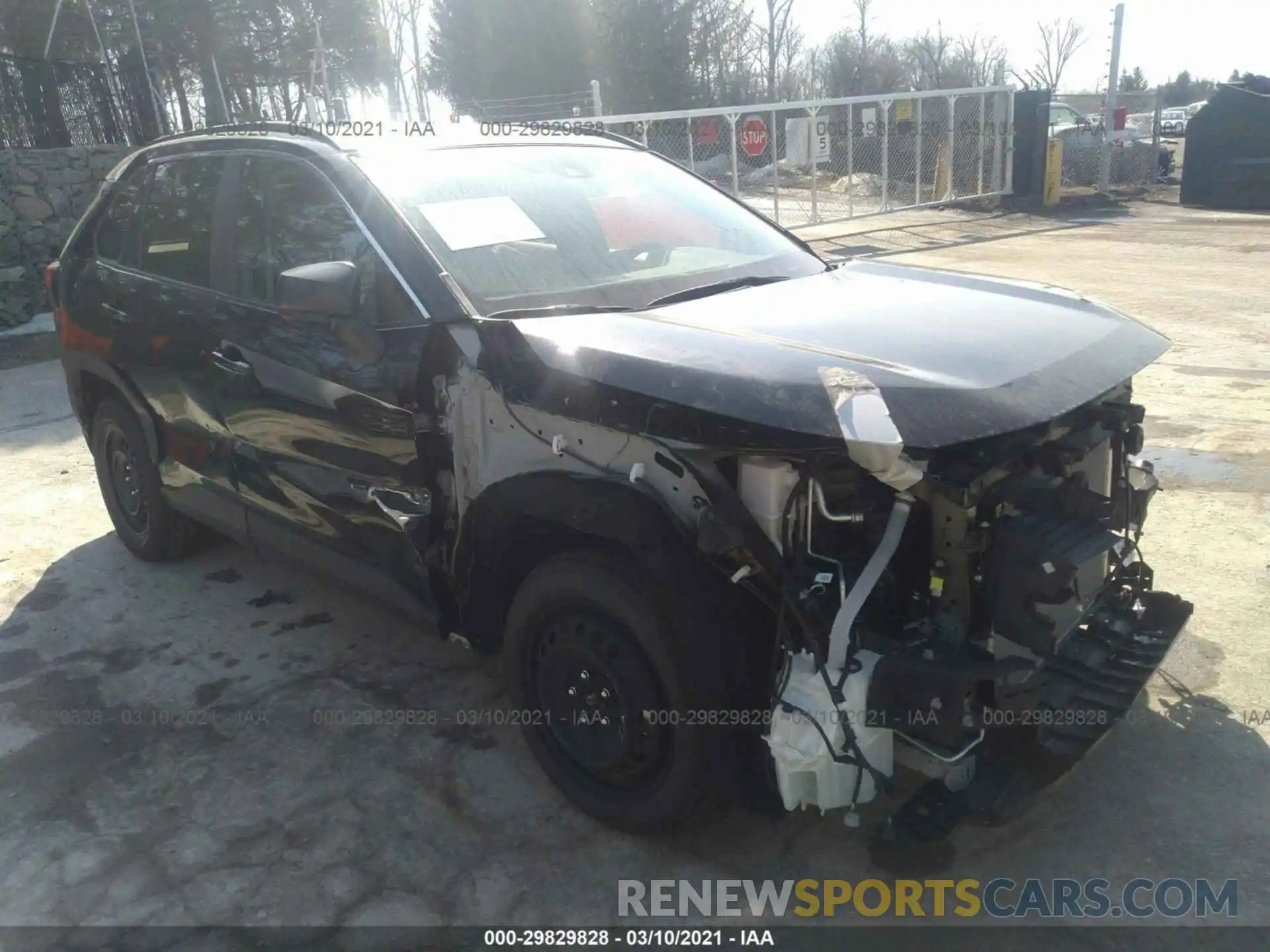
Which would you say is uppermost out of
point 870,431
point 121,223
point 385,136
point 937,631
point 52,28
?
point 52,28

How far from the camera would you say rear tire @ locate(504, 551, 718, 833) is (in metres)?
2.59

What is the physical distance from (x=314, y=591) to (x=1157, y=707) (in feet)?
11.4

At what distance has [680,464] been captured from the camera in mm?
2553

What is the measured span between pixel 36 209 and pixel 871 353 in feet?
43.2

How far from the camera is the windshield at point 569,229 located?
3.19 metres

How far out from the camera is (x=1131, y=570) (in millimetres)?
3059

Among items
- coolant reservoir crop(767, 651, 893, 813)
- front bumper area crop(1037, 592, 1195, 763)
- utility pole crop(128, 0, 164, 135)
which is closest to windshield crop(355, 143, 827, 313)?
coolant reservoir crop(767, 651, 893, 813)

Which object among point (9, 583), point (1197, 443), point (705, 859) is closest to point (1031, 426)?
point (705, 859)

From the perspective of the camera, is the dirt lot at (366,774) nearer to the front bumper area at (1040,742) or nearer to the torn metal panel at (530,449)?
the front bumper area at (1040,742)

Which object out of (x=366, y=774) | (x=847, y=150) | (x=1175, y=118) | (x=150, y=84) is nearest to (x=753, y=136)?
(x=847, y=150)

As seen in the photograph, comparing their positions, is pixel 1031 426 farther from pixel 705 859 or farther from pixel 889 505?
pixel 705 859

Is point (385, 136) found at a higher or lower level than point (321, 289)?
higher

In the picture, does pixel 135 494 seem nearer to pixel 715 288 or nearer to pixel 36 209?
pixel 715 288

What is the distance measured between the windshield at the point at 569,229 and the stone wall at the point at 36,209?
1055 centimetres
